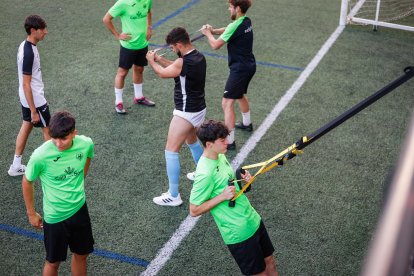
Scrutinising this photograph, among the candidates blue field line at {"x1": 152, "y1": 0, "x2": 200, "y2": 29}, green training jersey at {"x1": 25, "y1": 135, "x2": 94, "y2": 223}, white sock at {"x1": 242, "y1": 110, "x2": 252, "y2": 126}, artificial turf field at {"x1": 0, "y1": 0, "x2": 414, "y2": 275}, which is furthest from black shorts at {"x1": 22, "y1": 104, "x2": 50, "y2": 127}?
blue field line at {"x1": 152, "y1": 0, "x2": 200, "y2": 29}

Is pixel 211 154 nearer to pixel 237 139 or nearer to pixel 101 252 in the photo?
pixel 101 252

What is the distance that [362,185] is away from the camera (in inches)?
244

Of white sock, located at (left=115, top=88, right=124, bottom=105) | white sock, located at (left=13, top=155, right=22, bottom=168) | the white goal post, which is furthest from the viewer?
the white goal post

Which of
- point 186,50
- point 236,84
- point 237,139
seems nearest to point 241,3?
point 236,84

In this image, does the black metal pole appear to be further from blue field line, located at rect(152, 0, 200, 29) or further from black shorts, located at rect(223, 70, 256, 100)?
blue field line, located at rect(152, 0, 200, 29)

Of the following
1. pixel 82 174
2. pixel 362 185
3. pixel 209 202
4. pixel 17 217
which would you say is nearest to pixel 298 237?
pixel 362 185

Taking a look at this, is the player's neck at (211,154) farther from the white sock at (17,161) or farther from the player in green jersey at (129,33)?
the player in green jersey at (129,33)

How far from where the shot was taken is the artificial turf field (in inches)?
201

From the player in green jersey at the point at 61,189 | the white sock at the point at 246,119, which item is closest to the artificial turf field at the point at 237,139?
the white sock at the point at 246,119

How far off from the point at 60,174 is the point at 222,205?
126cm

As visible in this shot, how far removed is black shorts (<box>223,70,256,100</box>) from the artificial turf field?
0.71 meters

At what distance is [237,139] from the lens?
7.19 meters

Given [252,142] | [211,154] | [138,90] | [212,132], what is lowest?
[252,142]

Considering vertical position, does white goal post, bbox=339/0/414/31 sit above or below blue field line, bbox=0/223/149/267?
below
